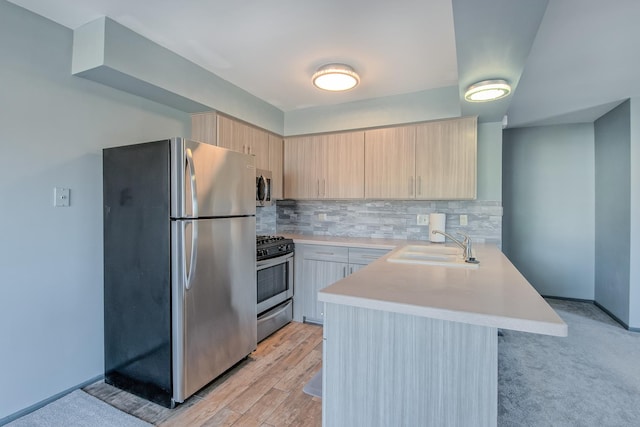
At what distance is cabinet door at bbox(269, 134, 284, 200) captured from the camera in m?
3.63

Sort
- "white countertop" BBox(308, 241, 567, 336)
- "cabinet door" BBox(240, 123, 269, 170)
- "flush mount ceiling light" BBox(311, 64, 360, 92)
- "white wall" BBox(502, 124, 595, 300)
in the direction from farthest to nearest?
"white wall" BBox(502, 124, 595, 300)
"cabinet door" BBox(240, 123, 269, 170)
"flush mount ceiling light" BBox(311, 64, 360, 92)
"white countertop" BBox(308, 241, 567, 336)

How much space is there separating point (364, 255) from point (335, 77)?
1659 mm

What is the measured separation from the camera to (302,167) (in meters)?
3.76

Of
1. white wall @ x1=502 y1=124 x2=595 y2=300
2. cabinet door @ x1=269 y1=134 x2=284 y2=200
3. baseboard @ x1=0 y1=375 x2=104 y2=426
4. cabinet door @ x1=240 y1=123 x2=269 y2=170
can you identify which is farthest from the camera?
white wall @ x1=502 y1=124 x2=595 y2=300

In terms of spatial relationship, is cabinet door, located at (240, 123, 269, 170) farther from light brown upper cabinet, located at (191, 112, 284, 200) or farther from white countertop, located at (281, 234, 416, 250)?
white countertop, located at (281, 234, 416, 250)

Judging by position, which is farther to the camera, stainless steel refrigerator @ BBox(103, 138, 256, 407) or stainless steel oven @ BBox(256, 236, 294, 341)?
stainless steel oven @ BBox(256, 236, 294, 341)

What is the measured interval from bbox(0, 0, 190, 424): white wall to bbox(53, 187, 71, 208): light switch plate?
29 mm

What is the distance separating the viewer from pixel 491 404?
1.10 meters

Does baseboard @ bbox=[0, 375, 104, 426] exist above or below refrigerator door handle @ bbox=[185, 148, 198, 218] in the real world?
below

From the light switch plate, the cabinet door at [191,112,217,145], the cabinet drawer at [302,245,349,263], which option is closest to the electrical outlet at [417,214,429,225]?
the cabinet drawer at [302,245,349,263]

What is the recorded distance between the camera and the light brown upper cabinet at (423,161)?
3.02m

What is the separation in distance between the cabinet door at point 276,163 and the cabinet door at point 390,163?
3.49 feet

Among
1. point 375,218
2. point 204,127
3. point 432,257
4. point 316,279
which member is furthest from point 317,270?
point 204,127

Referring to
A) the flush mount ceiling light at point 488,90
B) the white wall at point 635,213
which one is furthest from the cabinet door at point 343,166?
the white wall at point 635,213
